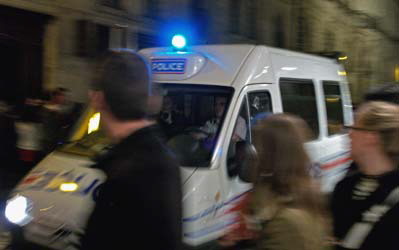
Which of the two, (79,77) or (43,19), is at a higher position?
(43,19)

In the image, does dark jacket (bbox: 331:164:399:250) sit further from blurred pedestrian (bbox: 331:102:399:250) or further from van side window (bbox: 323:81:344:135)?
van side window (bbox: 323:81:344:135)

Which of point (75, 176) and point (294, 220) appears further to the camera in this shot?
point (75, 176)

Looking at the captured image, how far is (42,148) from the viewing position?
7.30m

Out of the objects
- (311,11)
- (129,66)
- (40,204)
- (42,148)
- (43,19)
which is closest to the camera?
(129,66)

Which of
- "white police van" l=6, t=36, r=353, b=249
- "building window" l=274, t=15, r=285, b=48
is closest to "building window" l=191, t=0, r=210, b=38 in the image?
"building window" l=274, t=15, r=285, b=48

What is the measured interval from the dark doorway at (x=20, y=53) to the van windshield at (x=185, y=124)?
518 centimetres

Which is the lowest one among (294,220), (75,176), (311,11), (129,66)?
(75,176)

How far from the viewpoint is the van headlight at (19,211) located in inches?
148

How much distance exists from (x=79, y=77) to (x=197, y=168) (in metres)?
6.78

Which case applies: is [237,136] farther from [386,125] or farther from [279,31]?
[279,31]

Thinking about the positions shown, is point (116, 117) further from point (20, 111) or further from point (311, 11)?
point (311, 11)

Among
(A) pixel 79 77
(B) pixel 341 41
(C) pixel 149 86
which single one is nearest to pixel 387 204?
(C) pixel 149 86

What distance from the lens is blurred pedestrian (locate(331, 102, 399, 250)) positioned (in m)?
2.08

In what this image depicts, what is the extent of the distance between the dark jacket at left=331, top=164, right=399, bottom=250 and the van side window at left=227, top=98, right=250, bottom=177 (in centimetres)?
143
